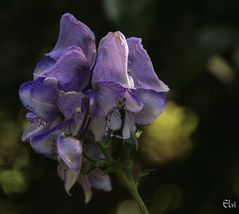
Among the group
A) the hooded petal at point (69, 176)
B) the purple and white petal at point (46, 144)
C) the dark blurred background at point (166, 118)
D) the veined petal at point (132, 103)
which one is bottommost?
the dark blurred background at point (166, 118)

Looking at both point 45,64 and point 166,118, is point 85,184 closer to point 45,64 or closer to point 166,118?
point 45,64

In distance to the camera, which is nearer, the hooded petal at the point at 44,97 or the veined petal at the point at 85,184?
the hooded petal at the point at 44,97

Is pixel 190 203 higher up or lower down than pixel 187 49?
lower down

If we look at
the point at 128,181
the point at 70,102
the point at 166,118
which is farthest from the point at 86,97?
the point at 166,118

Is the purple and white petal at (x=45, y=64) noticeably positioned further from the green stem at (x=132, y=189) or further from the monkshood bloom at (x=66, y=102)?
the green stem at (x=132, y=189)

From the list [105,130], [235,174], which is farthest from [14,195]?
[105,130]

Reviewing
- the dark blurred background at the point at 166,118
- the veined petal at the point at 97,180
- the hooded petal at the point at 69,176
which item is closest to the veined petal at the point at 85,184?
the veined petal at the point at 97,180

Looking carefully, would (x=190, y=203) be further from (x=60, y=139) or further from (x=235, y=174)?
(x=60, y=139)
